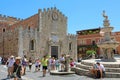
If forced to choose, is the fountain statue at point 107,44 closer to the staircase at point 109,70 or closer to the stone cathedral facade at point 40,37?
the staircase at point 109,70

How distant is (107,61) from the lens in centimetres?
1506

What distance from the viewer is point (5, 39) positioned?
31.6m

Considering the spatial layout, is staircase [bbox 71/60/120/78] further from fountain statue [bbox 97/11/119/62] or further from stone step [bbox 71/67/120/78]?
fountain statue [bbox 97/11/119/62]

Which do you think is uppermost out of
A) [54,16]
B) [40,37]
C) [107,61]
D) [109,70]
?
[54,16]

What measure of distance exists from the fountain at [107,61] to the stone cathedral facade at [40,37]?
648 inches

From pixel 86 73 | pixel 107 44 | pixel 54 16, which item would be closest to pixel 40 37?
pixel 54 16

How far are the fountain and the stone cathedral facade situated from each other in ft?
54.0

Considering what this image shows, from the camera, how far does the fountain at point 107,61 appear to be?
12137 mm

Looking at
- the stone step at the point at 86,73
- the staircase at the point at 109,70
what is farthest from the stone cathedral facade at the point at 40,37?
the staircase at the point at 109,70

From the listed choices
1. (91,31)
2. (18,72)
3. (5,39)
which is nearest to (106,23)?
(18,72)

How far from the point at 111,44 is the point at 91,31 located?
38832 millimetres

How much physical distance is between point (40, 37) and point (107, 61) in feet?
61.5

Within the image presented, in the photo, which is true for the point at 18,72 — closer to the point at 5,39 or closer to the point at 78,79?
the point at 78,79

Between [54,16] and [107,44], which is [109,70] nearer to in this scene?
[107,44]
